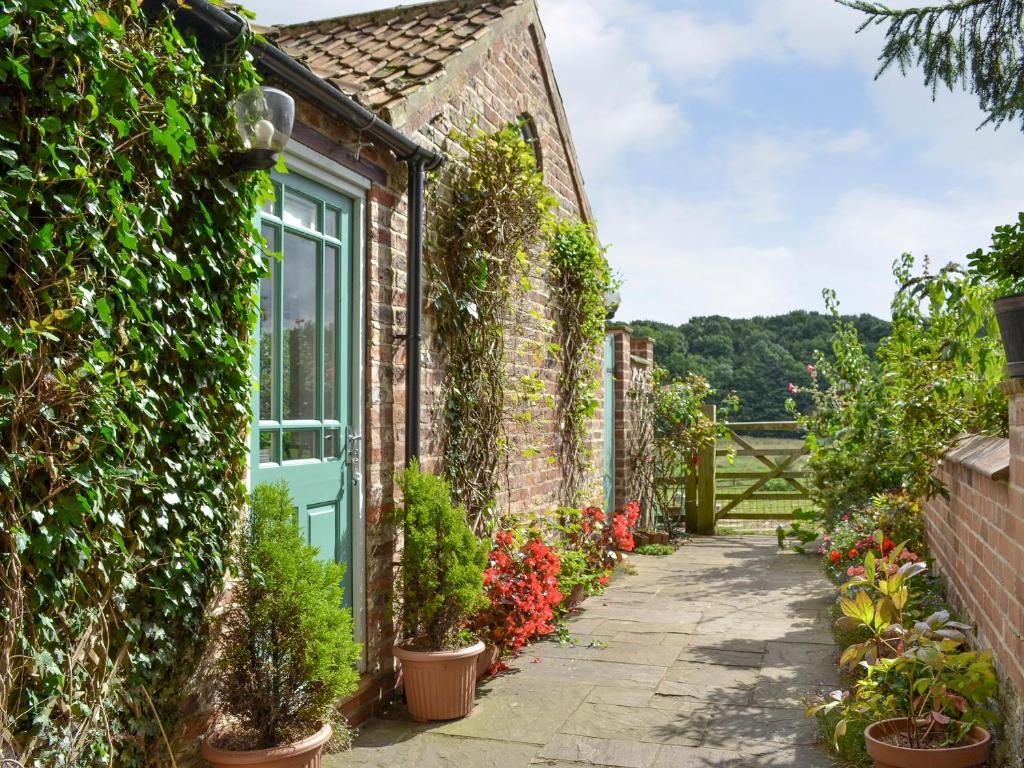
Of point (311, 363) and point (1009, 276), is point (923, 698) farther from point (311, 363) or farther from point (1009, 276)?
point (311, 363)

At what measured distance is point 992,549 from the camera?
358 cm

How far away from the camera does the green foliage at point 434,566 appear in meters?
4.56

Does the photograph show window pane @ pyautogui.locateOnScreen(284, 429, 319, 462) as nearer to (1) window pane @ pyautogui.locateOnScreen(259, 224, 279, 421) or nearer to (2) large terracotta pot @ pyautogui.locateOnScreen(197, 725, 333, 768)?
(1) window pane @ pyautogui.locateOnScreen(259, 224, 279, 421)

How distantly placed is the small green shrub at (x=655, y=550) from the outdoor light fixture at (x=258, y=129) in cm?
751

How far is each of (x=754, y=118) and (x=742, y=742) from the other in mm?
4760

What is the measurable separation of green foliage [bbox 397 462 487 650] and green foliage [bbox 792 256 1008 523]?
2665 millimetres

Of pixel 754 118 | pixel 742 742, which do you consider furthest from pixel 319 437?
pixel 754 118

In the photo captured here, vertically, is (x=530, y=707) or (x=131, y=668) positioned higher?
(x=131, y=668)

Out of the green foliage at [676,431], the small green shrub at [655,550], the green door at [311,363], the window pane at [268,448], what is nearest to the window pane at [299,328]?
the green door at [311,363]

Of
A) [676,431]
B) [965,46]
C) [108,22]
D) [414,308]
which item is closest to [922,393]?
[965,46]

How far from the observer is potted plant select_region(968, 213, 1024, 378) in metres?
3.08

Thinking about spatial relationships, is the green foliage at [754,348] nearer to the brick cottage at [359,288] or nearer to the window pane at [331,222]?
the brick cottage at [359,288]

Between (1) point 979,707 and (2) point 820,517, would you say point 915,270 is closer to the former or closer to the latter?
(2) point 820,517

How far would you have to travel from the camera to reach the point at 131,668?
292 cm
